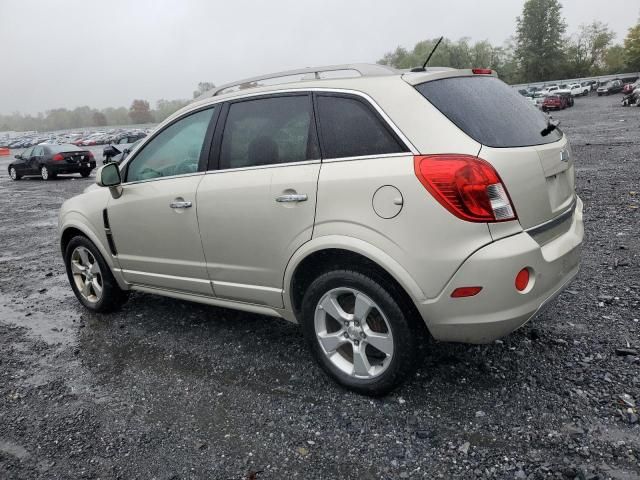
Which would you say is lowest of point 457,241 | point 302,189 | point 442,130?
point 457,241

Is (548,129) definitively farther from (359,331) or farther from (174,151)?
(174,151)

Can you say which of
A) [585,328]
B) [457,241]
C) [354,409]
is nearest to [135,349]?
[354,409]

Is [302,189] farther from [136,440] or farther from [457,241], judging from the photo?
[136,440]

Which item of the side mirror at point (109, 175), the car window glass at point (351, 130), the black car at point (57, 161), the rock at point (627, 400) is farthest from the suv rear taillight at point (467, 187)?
the black car at point (57, 161)

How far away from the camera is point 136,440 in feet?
9.54

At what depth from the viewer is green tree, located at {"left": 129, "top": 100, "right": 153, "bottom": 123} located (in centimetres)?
15350

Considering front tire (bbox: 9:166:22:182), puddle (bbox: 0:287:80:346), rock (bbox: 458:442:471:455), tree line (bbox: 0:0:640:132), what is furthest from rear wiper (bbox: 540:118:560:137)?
tree line (bbox: 0:0:640:132)

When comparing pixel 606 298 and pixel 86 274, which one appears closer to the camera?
pixel 606 298

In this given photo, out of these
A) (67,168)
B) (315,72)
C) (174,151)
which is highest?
(315,72)

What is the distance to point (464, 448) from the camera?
261cm

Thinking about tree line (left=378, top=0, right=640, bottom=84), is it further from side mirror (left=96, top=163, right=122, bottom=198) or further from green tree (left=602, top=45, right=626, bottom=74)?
side mirror (left=96, top=163, right=122, bottom=198)

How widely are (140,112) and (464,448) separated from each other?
6619 inches

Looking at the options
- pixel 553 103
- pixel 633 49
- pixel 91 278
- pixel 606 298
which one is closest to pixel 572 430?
pixel 606 298

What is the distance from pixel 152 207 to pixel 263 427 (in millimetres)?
1930
